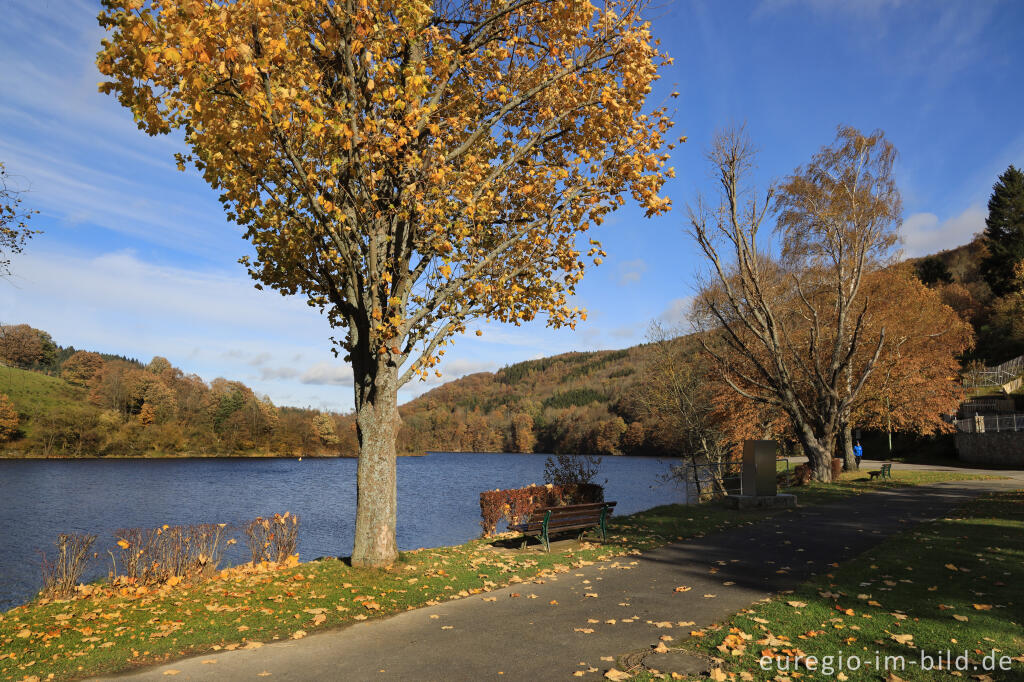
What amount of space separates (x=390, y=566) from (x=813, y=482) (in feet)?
66.3

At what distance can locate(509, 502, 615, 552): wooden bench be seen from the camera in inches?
457

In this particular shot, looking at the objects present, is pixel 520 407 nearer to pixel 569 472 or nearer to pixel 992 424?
pixel 992 424

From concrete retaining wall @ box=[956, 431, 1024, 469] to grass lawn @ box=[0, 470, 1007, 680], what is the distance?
35490mm

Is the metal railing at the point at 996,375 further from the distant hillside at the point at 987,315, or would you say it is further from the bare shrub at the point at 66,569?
the bare shrub at the point at 66,569

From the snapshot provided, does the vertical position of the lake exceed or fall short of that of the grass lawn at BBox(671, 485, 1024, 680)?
it falls short

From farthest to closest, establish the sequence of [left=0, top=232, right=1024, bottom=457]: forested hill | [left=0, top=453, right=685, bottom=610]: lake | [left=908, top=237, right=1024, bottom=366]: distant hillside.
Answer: [left=0, top=232, right=1024, bottom=457]: forested hill < [left=908, top=237, right=1024, bottom=366]: distant hillside < [left=0, top=453, right=685, bottom=610]: lake

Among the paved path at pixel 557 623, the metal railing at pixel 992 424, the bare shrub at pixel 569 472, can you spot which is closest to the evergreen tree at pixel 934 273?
the metal railing at pixel 992 424

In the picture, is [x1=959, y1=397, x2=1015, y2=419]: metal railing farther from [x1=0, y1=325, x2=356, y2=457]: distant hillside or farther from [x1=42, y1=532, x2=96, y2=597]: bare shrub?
[x1=0, y1=325, x2=356, y2=457]: distant hillside

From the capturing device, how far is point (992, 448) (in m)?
36.5

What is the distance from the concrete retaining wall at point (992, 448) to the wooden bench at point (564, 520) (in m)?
35.6

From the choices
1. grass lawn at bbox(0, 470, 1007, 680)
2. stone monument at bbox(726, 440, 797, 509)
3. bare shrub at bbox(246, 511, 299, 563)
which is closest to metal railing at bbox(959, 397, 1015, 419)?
stone monument at bbox(726, 440, 797, 509)

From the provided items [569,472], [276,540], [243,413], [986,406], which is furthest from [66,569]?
[243,413]

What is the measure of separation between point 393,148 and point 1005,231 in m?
74.9

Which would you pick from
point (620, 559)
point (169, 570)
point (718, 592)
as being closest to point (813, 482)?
point (620, 559)
